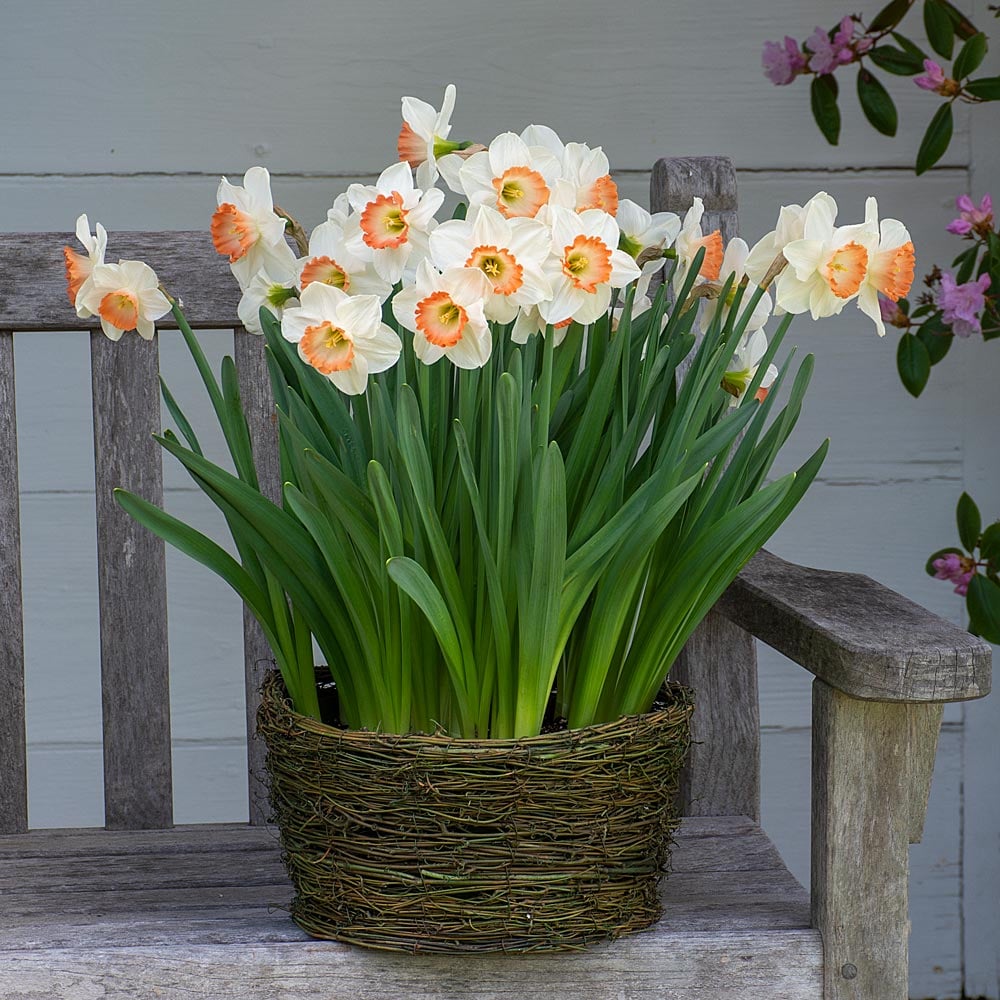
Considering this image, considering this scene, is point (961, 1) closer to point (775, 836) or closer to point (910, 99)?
point (910, 99)

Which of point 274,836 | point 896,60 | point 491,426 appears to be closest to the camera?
point 491,426

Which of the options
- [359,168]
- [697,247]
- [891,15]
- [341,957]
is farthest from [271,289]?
[891,15]

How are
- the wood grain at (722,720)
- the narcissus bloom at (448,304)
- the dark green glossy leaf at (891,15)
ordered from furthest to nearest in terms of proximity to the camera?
the dark green glossy leaf at (891,15), the wood grain at (722,720), the narcissus bloom at (448,304)

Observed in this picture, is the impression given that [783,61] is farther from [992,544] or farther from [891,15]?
[992,544]

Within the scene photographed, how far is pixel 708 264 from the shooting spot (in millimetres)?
763

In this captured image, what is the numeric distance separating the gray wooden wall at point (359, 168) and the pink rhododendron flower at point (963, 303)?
256mm

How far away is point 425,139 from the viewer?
0.67 metres

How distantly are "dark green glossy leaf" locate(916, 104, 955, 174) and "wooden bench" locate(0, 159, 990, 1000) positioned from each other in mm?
378

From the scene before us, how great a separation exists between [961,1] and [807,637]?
1.07 m

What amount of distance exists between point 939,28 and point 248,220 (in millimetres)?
944

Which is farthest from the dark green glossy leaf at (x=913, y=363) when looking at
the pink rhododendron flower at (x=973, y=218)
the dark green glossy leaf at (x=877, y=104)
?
the dark green glossy leaf at (x=877, y=104)

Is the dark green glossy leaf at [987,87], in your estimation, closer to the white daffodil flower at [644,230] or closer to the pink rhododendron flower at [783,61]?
the pink rhododendron flower at [783,61]

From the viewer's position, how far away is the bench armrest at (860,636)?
2.23 ft

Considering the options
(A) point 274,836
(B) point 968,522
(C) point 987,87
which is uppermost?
(C) point 987,87
